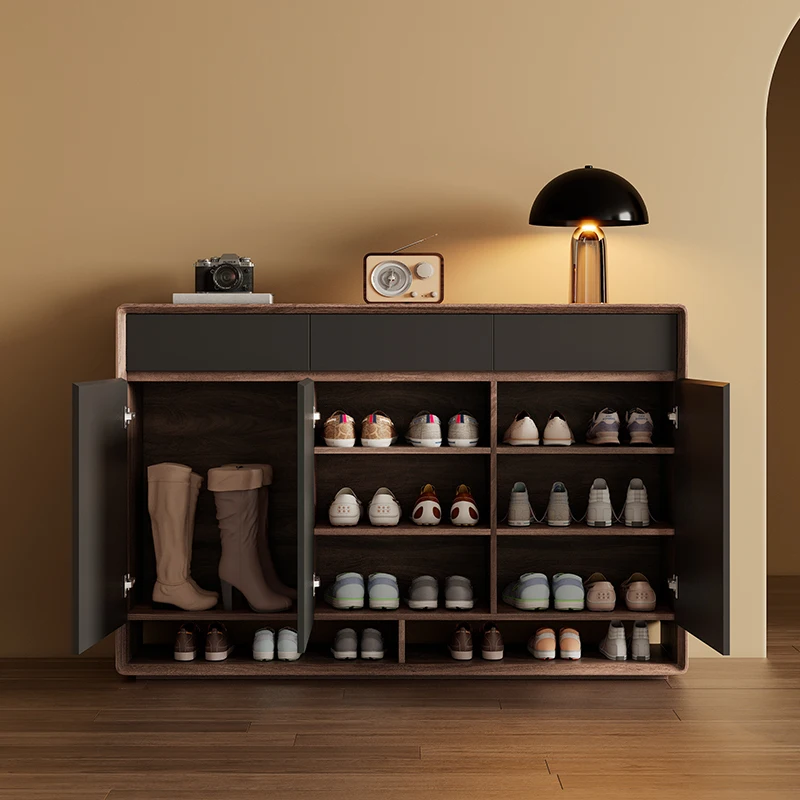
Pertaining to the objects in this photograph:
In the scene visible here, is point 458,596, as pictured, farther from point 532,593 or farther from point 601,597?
point 601,597

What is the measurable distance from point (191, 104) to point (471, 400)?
4.72 feet

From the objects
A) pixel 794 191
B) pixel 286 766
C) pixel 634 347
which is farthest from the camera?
pixel 794 191

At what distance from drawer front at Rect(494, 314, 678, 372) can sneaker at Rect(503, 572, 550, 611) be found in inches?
27.6

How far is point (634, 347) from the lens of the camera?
325cm

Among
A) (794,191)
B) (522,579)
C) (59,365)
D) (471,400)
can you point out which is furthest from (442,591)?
(794,191)

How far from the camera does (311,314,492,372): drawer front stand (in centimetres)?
324

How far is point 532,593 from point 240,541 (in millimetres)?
977

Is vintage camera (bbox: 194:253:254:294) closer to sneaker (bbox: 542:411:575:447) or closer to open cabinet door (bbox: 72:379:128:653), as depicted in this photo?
open cabinet door (bbox: 72:379:128:653)

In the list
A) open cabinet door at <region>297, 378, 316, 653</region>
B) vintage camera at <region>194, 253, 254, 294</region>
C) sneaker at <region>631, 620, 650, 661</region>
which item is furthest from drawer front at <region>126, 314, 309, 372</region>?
sneaker at <region>631, 620, 650, 661</region>

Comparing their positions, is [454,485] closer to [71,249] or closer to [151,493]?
[151,493]

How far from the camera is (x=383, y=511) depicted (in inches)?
131

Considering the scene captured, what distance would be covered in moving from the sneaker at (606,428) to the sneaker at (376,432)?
0.67 meters

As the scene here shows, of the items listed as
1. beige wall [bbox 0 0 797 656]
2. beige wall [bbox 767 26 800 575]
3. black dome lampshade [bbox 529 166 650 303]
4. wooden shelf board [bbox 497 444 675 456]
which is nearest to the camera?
black dome lampshade [bbox 529 166 650 303]

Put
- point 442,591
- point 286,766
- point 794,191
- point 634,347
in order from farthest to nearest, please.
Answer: point 794,191
point 442,591
point 634,347
point 286,766
